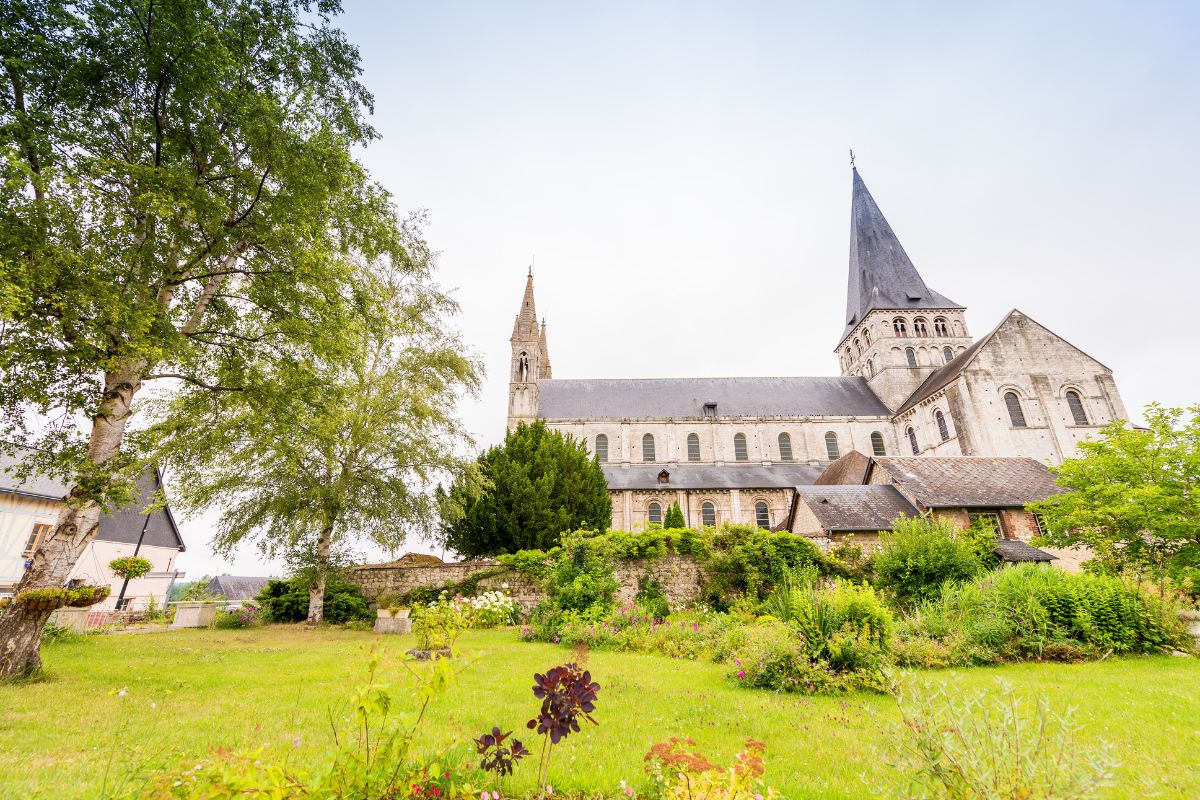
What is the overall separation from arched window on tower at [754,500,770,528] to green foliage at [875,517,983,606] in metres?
17.9

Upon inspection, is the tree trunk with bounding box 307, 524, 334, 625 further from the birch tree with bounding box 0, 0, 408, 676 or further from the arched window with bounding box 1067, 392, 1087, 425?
the arched window with bounding box 1067, 392, 1087, 425

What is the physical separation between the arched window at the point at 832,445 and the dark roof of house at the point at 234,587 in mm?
37419

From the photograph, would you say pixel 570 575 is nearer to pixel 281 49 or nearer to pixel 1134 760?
pixel 1134 760

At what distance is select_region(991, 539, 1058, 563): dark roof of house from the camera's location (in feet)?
52.9

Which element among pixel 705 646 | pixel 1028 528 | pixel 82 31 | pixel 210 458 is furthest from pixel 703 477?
pixel 82 31

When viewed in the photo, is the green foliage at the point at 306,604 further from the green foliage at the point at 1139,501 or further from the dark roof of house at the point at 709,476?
the green foliage at the point at 1139,501

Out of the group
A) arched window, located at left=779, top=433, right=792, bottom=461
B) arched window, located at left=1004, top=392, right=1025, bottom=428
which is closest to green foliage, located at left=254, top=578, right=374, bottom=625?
arched window, located at left=779, top=433, right=792, bottom=461

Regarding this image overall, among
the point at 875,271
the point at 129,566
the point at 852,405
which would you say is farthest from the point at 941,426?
the point at 129,566

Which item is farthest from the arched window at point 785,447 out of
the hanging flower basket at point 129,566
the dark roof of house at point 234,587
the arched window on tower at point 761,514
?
the dark roof of house at point 234,587

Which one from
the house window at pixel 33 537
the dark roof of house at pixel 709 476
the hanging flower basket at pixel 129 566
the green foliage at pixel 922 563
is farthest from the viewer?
the dark roof of house at pixel 709 476

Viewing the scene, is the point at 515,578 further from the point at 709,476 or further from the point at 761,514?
the point at 761,514

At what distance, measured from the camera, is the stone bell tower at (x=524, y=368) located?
3456 centimetres

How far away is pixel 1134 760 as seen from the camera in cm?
432

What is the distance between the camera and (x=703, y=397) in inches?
1500
